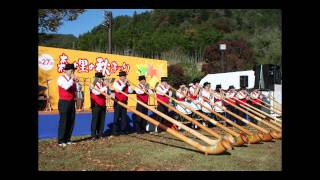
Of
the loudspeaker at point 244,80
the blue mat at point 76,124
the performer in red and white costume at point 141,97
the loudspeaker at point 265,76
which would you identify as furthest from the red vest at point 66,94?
the loudspeaker at point 244,80

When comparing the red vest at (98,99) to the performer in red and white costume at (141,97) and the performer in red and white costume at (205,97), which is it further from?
the performer in red and white costume at (205,97)

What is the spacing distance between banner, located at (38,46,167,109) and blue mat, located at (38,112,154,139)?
189cm

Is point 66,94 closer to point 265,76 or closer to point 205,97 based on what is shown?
point 205,97

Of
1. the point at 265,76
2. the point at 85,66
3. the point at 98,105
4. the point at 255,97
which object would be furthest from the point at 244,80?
the point at 98,105

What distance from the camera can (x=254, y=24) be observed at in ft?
188

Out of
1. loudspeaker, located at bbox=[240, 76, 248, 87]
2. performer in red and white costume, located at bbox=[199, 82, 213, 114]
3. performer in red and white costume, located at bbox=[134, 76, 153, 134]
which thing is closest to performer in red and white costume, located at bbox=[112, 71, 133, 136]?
performer in red and white costume, located at bbox=[134, 76, 153, 134]

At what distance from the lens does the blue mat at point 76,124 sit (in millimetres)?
10570

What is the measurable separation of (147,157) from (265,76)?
41.2ft

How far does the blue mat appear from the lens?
10570mm

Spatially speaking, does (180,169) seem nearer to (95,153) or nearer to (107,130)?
(95,153)

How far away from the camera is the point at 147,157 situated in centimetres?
790

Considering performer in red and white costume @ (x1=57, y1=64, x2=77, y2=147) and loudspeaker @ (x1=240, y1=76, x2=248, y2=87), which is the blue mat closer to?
performer in red and white costume @ (x1=57, y1=64, x2=77, y2=147)

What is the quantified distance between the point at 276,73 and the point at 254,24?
3933cm
